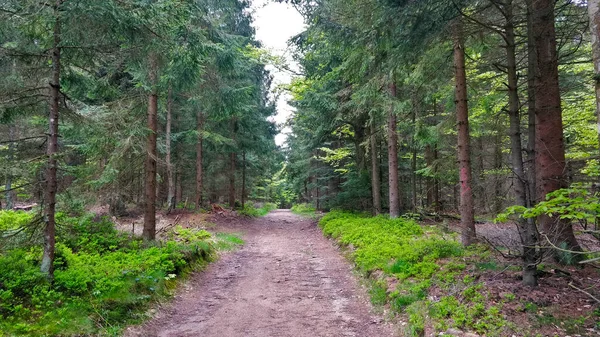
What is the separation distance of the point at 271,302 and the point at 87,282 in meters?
3.35

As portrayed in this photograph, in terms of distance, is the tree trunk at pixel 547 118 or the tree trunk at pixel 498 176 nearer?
the tree trunk at pixel 547 118

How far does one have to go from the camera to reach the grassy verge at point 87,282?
471cm

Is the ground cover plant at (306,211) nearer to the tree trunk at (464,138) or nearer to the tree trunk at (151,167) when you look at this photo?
the tree trunk at (151,167)

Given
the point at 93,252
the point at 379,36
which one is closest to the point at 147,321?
the point at 93,252

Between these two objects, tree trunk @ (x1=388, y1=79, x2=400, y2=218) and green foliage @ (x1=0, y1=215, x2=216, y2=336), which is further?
tree trunk @ (x1=388, y1=79, x2=400, y2=218)

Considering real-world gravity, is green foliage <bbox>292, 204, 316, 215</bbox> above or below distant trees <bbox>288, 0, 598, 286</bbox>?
below

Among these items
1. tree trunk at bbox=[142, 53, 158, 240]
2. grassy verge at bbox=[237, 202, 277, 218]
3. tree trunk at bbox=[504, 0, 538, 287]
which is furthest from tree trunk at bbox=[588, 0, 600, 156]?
grassy verge at bbox=[237, 202, 277, 218]

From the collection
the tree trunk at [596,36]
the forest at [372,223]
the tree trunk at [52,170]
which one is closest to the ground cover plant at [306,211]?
the forest at [372,223]

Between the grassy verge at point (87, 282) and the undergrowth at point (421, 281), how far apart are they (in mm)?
4531

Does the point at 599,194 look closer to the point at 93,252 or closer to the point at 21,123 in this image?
the point at 93,252

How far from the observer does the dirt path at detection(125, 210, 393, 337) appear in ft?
18.3

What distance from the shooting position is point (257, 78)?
2336 centimetres

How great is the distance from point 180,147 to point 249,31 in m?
9.08

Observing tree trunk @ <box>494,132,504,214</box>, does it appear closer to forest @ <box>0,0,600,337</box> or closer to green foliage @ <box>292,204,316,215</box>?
forest @ <box>0,0,600,337</box>
